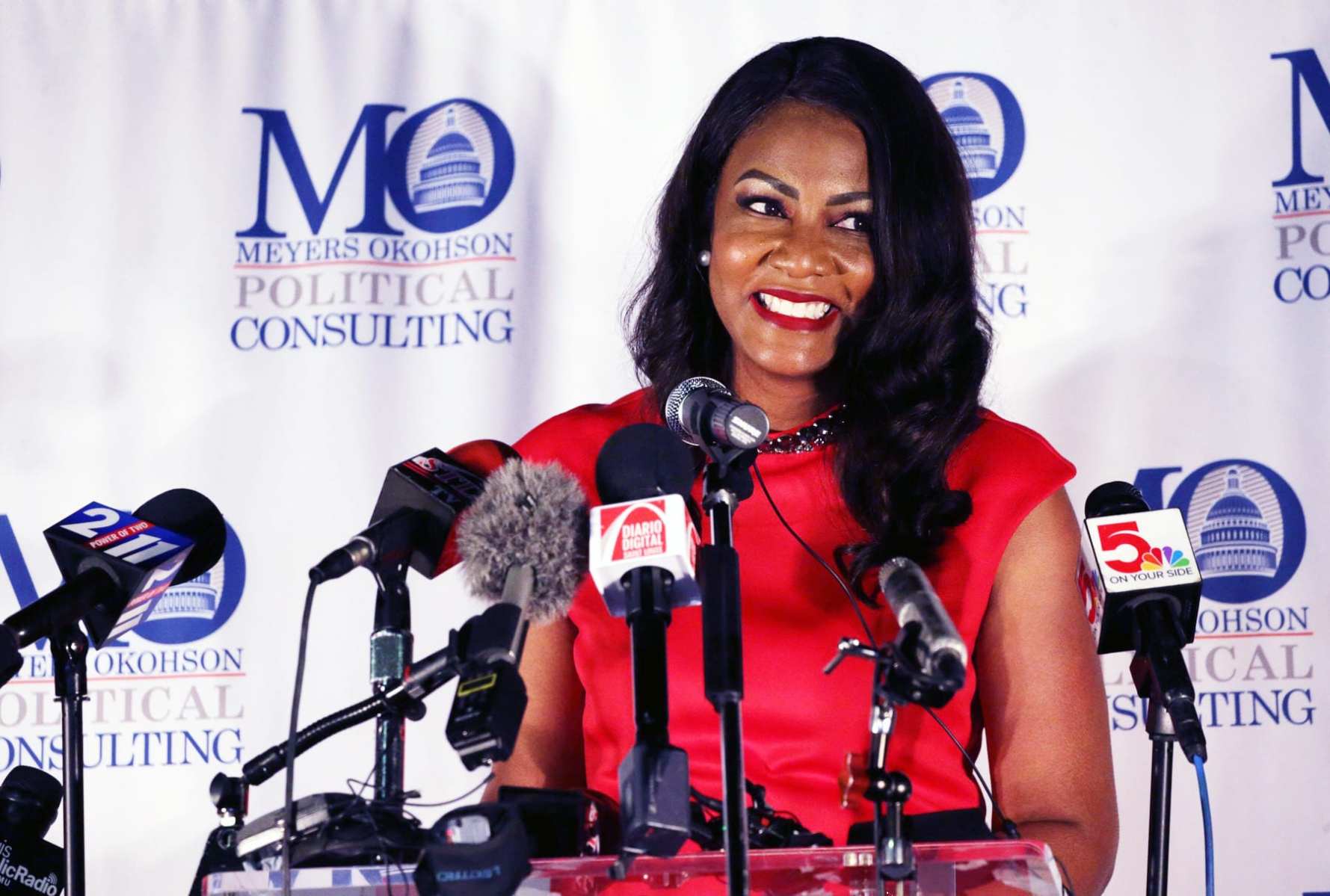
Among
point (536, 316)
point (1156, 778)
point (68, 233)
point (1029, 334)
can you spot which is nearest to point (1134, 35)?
point (1029, 334)

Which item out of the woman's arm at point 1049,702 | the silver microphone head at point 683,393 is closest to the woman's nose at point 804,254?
the woman's arm at point 1049,702

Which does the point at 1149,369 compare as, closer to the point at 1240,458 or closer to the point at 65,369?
the point at 1240,458

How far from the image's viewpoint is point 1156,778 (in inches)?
71.2

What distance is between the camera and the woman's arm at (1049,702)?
2.22 m

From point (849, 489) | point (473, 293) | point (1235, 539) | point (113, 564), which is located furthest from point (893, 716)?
point (473, 293)

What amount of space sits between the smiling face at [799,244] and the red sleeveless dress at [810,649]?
0.62ft

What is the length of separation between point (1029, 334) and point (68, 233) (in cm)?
186

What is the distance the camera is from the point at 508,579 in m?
1.40

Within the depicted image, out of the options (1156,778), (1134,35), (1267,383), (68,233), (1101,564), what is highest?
(1134,35)

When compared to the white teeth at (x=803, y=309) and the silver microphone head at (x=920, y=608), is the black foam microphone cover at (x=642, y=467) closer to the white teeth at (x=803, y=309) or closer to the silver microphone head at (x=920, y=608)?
the silver microphone head at (x=920, y=608)

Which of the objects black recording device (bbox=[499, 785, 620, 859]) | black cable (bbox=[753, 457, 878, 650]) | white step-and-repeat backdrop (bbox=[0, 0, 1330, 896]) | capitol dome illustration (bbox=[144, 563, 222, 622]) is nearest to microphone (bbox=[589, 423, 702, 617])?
black recording device (bbox=[499, 785, 620, 859])

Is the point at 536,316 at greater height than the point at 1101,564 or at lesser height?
greater

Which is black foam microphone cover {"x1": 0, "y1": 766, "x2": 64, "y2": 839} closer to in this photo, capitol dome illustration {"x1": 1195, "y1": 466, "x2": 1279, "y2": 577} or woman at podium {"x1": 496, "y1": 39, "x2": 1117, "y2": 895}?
woman at podium {"x1": 496, "y1": 39, "x2": 1117, "y2": 895}

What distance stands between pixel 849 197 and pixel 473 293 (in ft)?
3.12
